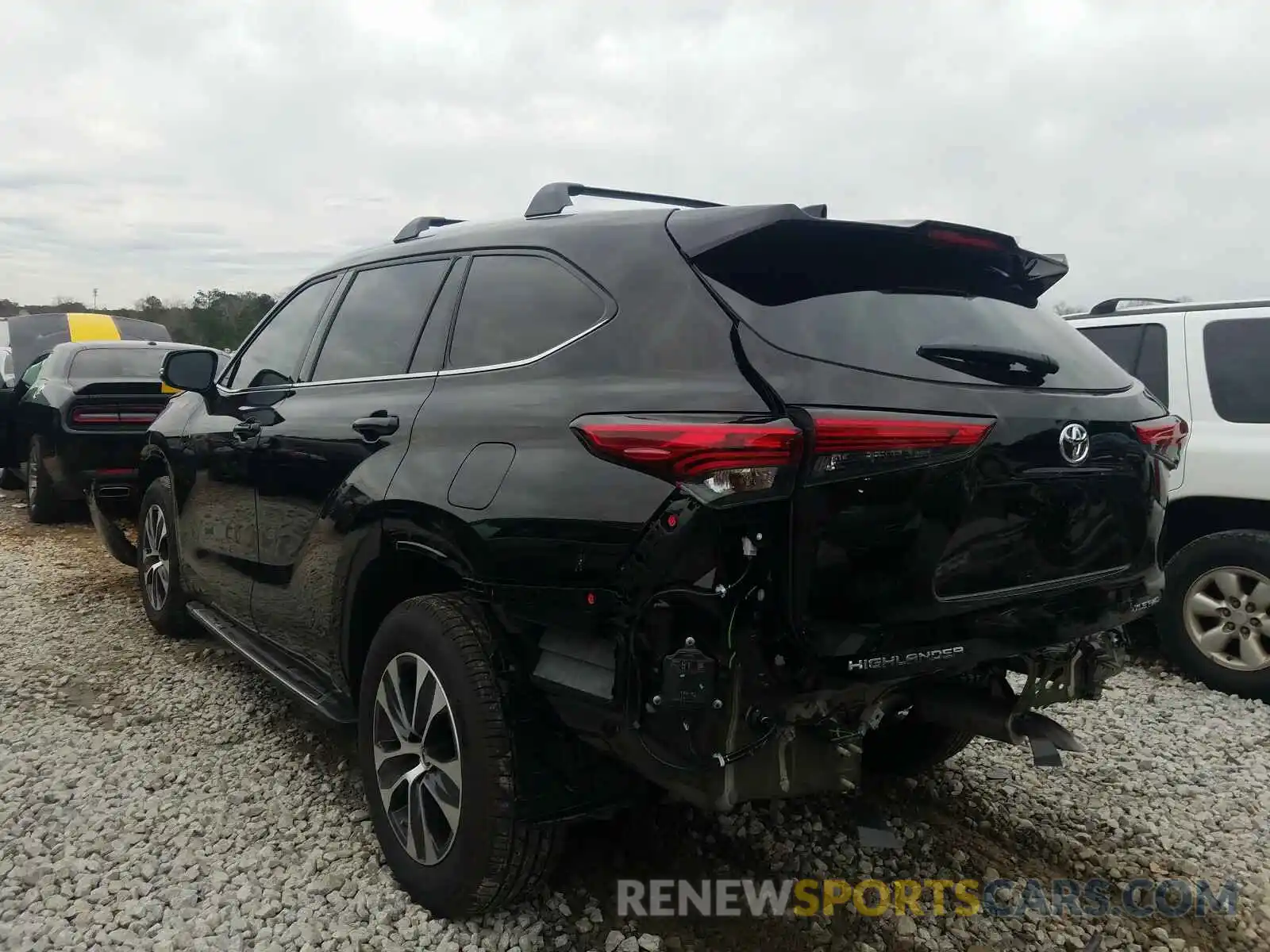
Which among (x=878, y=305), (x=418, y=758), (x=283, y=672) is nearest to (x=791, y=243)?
(x=878, y=305)

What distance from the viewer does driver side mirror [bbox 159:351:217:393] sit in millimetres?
4258

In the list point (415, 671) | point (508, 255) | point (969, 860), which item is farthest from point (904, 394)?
point (969, 860)

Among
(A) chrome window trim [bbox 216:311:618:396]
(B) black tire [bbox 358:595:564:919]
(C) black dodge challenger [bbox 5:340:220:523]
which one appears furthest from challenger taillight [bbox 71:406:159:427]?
(B) black tire [bbox 358:595:564:919]

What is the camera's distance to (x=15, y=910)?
8.59ft

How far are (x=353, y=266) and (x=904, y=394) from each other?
2.31 metres

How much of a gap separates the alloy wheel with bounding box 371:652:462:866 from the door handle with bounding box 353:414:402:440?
671 mm

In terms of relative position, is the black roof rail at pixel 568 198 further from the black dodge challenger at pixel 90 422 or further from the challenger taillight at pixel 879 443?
the black dodge challenger at pixel 90 422

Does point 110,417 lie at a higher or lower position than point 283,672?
higher

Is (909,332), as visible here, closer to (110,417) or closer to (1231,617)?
(1231,617)

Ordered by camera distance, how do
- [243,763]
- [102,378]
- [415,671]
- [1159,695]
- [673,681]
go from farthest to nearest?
[102,378]
[1159,695]
[243,763]
[415,671]
[673,681]

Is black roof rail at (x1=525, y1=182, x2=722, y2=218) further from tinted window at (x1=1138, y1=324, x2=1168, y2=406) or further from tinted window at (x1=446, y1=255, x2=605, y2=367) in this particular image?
tinted window at (x1=1138, y1=324, x2=1168, y2=406)

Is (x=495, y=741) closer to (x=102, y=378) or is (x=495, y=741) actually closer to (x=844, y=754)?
(x=844, y=754)

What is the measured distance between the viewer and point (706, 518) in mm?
1935

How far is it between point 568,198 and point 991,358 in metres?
1.37
